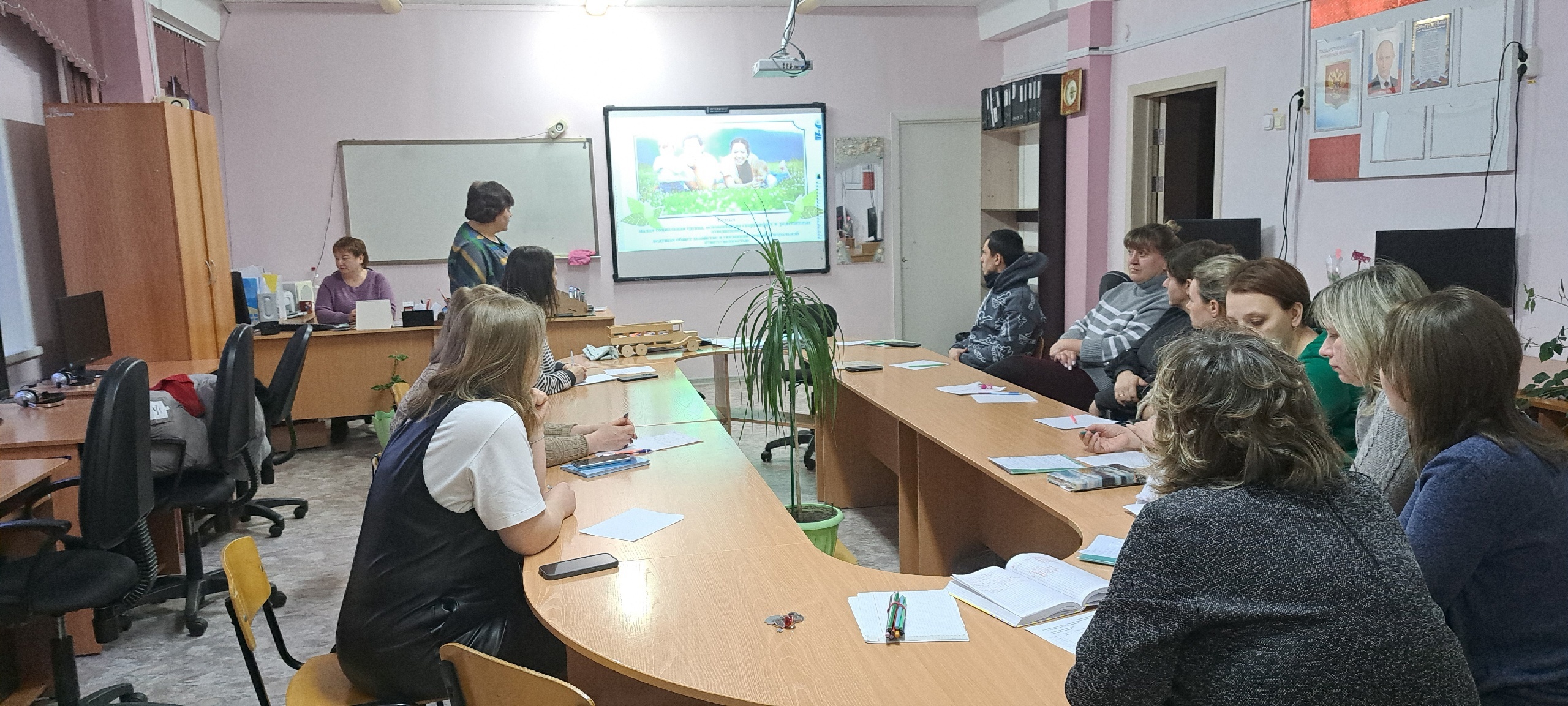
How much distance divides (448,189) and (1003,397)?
16.6ft

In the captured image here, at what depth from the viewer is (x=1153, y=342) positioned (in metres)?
4.06

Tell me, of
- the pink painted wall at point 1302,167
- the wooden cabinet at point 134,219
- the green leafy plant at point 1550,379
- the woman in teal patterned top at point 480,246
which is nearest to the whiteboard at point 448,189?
the wooden cabinet at point 134,219

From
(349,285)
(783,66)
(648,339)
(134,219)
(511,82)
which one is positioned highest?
→ (511,82)

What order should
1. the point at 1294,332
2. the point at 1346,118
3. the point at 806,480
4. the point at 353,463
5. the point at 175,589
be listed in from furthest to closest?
the point at 353,463
the point at 806,480
the point at 1346,118
the point at 175,589
the point at 1294,332

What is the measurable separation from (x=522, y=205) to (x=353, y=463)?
2493mm

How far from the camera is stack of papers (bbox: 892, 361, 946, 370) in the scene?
468 centimetres

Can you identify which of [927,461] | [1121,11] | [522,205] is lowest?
[927,461]

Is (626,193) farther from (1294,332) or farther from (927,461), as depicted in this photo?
(1294,332)

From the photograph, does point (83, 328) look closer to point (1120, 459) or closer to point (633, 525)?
point (633, 525)

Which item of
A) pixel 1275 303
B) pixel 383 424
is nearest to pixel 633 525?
pixel 1275 303

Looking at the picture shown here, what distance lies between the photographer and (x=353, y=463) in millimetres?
5895

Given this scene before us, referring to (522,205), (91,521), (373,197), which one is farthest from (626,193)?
(91,521)

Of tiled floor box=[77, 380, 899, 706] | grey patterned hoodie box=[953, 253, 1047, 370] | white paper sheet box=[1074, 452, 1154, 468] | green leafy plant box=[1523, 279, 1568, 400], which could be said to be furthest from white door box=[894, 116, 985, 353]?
white paper sheet box=[1074, 452, 1154, 468]

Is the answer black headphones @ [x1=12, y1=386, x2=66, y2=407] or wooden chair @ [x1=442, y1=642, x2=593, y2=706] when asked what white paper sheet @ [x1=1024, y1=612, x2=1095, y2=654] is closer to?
wooden chair @ [x1=442, y1=642, x2=593, y2=706]
